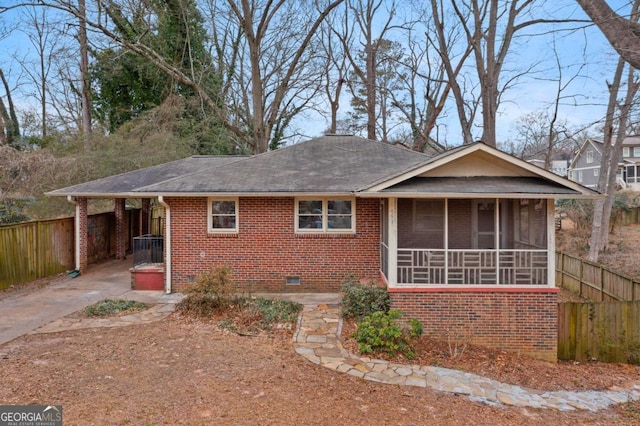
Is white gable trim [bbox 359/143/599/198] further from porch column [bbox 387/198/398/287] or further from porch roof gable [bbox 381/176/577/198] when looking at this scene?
porch column [bbox 387/198/398/287]

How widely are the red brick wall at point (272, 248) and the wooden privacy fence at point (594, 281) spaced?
6.46 metres

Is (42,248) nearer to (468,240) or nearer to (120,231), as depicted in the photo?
(120,231)

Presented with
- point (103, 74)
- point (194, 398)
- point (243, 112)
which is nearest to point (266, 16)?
point (243, 112)

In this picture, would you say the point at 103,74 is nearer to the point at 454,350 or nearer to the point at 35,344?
the point at 35,344

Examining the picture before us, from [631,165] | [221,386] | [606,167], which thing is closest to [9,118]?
[221,386]

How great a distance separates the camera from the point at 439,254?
32.8 ft

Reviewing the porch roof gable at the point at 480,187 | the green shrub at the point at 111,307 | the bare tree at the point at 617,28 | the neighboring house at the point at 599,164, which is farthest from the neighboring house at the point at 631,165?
the green shrub at the point at 111,307

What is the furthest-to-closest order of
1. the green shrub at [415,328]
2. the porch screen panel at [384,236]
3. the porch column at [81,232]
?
the porch column at [81,232], the porch screen panel at [384,236], the green shrub at [415,328]

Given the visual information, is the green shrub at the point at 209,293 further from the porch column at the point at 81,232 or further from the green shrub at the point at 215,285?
the porch column at the point at 81,232

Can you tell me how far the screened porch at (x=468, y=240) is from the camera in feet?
27.4

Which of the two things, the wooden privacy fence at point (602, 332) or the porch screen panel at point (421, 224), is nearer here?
the wooden privacy fence at point (602, 332)

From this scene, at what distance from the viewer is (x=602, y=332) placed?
27.2 ft

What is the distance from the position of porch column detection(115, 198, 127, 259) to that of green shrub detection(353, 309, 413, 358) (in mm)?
11768

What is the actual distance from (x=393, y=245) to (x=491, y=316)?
243 centimetres
